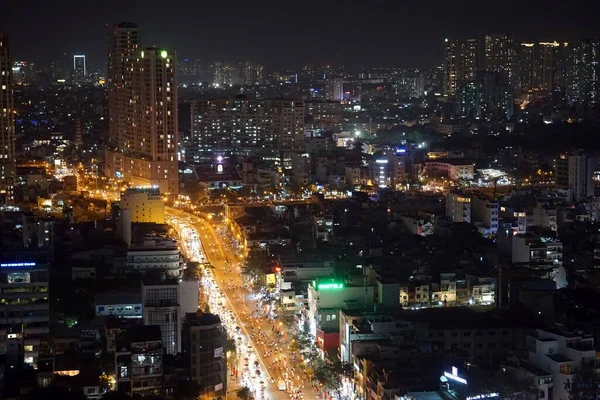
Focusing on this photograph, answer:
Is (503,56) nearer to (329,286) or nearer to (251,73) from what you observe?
(251,73)

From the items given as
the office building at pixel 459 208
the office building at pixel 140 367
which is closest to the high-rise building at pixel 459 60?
the office building at pixel 459 208

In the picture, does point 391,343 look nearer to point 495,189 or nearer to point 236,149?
point 495,189

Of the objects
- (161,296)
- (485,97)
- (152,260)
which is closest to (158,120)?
(152,260)

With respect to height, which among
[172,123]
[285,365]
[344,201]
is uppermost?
[172,123]

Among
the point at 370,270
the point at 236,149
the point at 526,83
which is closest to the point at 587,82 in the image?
the point at 526,83

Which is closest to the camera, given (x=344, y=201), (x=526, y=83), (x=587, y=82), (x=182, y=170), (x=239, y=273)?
(x=239, y=273)

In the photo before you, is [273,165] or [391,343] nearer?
[391,343]

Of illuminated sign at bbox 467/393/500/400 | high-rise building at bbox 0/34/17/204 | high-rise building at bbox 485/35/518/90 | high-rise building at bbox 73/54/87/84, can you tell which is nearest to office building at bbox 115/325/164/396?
illuminated sign at bbox 467/393/500/400
